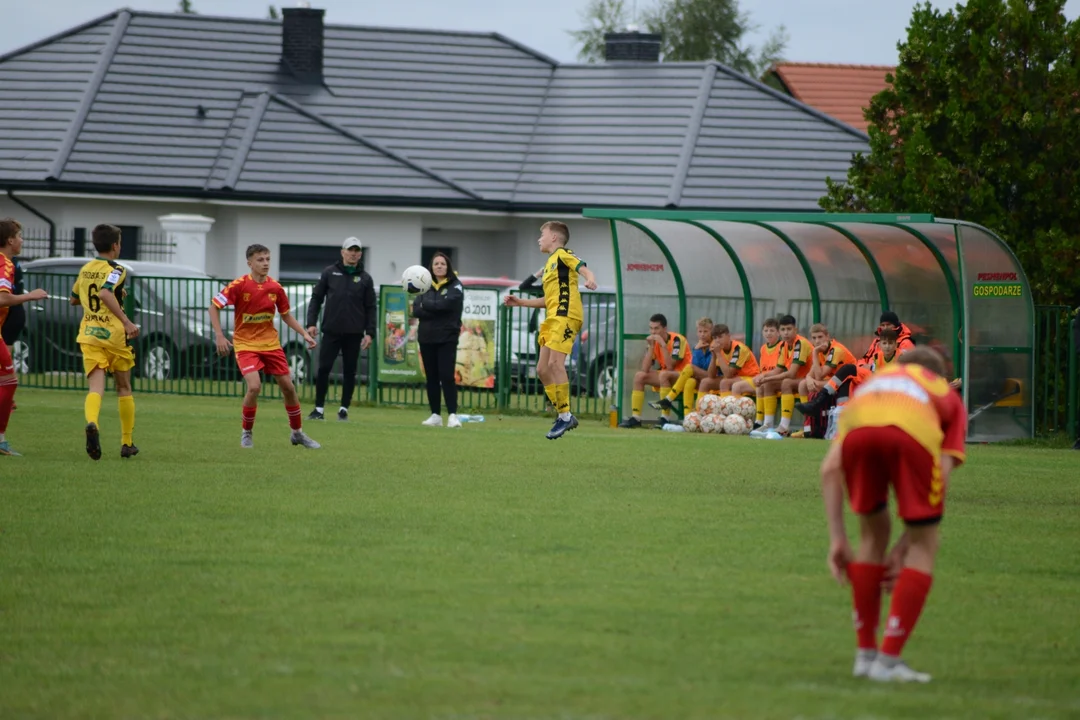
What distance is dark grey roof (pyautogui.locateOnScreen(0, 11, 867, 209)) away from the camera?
36.4 m

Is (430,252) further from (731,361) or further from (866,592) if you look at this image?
(866,592)

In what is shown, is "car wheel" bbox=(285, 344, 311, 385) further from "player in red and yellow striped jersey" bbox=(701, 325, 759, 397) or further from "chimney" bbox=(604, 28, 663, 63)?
"chimney" bbox=(604, 28, 663, 63)

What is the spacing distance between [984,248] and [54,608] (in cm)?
1407

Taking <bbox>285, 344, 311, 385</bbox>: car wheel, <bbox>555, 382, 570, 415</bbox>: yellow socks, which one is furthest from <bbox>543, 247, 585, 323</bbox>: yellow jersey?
<bbox>285, 344, 311, 385</bbox>: car wheel

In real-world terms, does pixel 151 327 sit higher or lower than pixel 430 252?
lower

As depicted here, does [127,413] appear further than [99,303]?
Yes

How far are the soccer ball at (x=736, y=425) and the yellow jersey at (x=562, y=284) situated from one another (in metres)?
3.90

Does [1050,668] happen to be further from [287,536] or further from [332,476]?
[332,476]

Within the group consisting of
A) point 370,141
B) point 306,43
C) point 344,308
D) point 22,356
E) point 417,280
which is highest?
point 306,43

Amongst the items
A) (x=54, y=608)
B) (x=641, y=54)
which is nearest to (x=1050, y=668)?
(x=54, y=608)

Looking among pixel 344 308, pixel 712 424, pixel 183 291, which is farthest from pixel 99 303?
pixel 183 291

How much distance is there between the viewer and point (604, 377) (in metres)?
23.8

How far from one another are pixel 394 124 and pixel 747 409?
69.6ft

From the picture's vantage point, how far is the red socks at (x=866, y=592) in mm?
6367
